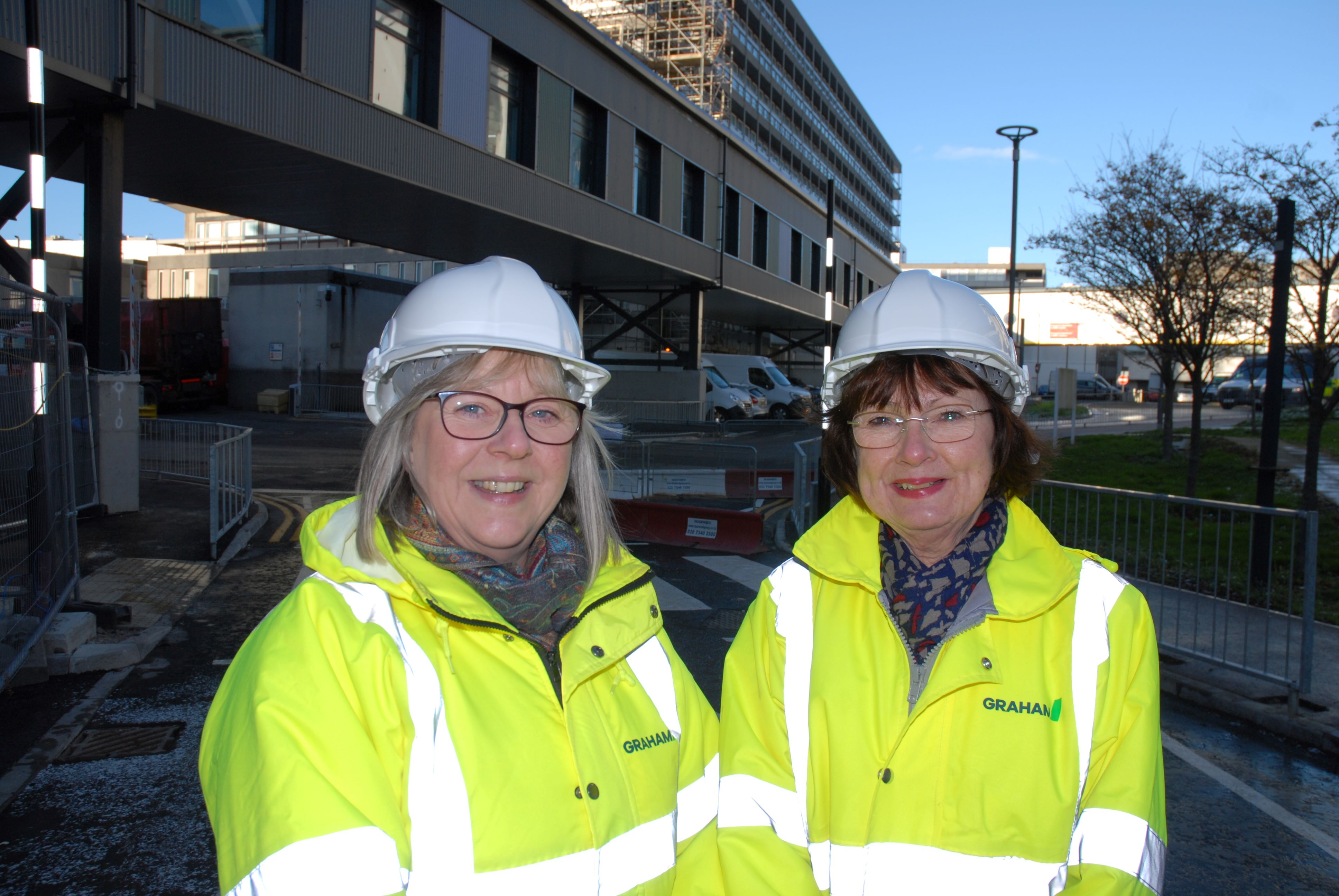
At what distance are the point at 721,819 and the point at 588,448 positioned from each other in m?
0.91

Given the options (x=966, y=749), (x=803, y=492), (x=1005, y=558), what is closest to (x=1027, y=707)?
(x=966, y=749)

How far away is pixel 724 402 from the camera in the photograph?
30641 millimetres

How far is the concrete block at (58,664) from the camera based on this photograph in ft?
18.9

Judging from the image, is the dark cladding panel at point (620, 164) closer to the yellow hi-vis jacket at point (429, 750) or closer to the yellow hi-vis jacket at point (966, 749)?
the yellow hi-vis jacket at point (966, 749)

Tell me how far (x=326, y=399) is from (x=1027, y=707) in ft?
105

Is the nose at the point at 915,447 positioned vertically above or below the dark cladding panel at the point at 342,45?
below

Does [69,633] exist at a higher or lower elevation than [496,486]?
lower

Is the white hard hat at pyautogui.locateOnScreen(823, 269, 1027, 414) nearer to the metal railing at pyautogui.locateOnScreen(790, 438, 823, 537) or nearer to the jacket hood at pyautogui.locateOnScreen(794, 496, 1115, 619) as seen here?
the jacket hood at pyautogui.locateOnScreen(794, 496, 1115, 619)

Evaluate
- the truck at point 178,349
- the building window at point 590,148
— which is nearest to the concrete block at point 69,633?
the building window at point 590,148

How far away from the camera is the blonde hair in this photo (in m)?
1.86

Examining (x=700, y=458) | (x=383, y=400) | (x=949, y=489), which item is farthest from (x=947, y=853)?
(x=700, y=458)

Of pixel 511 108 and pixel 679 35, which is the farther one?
pixel 679 35

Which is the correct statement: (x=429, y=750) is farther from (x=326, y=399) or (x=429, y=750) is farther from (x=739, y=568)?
(x=326, y=399)

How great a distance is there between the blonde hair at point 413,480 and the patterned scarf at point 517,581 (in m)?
0.04
